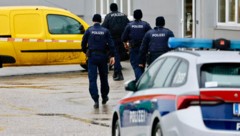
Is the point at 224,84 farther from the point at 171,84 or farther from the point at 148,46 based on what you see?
the point at 148,46

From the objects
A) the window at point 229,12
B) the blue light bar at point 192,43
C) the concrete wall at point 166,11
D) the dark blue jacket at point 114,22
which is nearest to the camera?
the blue light bar at point 192,43

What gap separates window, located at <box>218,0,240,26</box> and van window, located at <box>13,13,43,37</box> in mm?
5550

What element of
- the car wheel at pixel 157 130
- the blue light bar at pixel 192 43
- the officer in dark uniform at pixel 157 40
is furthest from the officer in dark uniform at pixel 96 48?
the car wheel at pixel 157 130

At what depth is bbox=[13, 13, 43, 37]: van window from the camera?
2455cm

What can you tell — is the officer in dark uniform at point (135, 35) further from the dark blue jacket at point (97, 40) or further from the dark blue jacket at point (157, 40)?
the dark blue jacket at point (97, 40)

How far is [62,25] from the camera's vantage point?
25.3m

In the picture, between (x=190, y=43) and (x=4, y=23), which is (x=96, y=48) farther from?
(x=4, y=23)

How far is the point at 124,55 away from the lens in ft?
80.9

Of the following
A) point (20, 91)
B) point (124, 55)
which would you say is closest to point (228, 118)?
point (20, 91)

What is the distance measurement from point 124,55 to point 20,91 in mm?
4952

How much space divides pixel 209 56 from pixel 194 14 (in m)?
19.3

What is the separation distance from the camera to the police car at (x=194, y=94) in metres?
8.81

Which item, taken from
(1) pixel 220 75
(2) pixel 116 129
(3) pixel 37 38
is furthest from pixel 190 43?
(3) pixel 37 38

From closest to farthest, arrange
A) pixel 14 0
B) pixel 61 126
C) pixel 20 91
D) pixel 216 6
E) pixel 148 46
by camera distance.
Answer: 1. pixel 61 126
2. pixel 148 46
3. pixel 20 91
4. pixel 216 6
5. pixel 14 0
